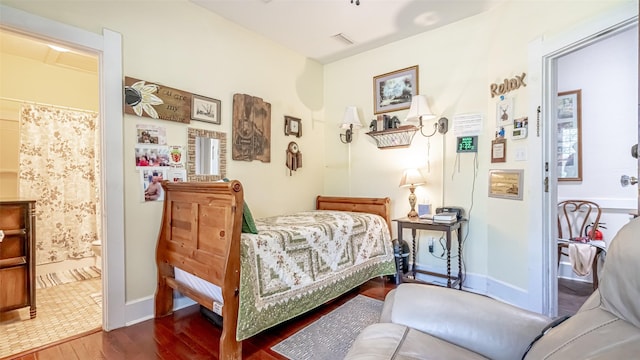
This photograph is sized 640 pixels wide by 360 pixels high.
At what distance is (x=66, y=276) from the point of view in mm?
3248

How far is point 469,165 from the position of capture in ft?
9.20

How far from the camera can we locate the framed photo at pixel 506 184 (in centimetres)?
239

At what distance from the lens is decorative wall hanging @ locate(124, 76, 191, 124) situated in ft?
7.03

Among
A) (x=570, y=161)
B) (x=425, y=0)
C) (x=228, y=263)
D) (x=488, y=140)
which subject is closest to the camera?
(x=228, y=263)

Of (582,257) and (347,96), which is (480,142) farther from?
(347,96)

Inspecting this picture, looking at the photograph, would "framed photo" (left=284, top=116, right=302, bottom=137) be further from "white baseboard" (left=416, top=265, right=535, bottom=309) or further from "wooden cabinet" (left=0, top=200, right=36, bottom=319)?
"wooden cabinet" (left=0, top=200, right=36, bottom=319)

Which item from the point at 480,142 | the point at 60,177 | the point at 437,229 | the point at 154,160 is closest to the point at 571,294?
the point at 437,229

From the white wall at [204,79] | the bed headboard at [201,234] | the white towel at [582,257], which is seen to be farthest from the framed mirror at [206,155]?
the white towel at [582,257]

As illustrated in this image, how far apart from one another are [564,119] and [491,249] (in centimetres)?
174

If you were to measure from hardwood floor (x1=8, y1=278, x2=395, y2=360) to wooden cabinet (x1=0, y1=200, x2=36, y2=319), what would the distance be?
1.97 ft

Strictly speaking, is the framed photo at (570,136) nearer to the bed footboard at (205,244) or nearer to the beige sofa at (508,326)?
the beige sofa at (508,326)

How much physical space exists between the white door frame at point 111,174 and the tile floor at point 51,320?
0.82ft

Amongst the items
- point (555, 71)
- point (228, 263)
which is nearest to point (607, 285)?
point (228, 263)

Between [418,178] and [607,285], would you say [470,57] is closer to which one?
[418,178]
